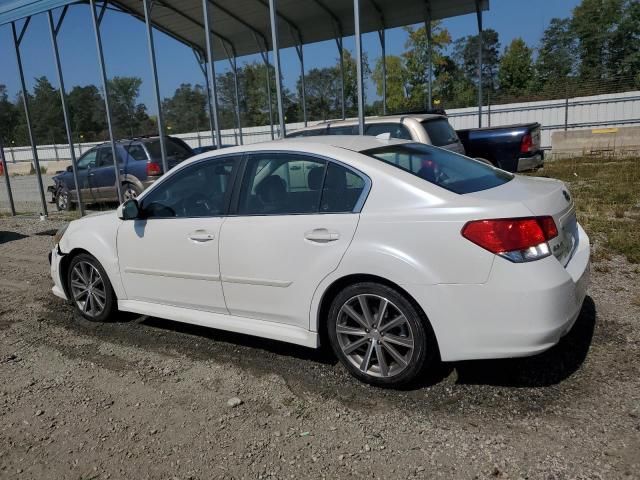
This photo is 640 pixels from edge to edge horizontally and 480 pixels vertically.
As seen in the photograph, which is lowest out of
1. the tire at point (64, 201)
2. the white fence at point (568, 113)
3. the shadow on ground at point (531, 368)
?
the shadow on ground at point (531, 368)

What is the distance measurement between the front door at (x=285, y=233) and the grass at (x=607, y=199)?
3.81 meters

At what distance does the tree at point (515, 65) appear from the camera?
61200 millimetres

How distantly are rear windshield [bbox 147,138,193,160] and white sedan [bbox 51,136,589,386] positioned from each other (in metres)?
7.88

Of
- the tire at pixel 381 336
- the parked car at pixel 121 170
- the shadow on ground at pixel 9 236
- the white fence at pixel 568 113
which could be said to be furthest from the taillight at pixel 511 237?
the white fence at pixel 568 113

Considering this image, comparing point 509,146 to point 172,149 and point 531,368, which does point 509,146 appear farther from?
point 531,368

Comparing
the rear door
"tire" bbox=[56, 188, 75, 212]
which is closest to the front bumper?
the rear door

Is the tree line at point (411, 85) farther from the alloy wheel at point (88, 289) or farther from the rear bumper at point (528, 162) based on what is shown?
the alloy wheel at point (88, 289)

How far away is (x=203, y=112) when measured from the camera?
3938 centimetres

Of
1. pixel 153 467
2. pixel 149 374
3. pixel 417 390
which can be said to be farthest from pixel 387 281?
pixel 149 374

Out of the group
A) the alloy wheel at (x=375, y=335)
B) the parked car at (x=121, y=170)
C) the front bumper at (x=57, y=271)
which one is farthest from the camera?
the parked car at (x=121, y=170)

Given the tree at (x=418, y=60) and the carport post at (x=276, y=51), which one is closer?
the carport post at (x=276, y=51)

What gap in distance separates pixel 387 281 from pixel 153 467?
5.43 feet

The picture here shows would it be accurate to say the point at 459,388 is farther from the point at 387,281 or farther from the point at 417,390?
the point at 387,281

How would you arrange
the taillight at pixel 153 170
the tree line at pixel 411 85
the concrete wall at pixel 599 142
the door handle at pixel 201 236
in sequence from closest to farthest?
1. the door handle at pixel 201 236
2. the taillight at pixel 153 170
3. the concrete wall at pixel 599 142
4. the tree line at pixel 411 85
